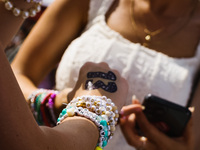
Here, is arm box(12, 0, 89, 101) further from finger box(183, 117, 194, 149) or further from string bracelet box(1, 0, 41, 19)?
finger box(183, 117, 194, 149)

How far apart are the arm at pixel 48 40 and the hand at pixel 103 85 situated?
369mm

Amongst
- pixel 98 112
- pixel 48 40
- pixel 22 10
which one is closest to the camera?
pixel 98 112

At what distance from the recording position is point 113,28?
3.23ft

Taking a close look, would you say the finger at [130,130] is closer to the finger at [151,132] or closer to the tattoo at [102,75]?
the finger at [151,132]

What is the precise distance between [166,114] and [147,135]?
112 millimetres

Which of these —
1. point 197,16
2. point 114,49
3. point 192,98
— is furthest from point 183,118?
point 197,16

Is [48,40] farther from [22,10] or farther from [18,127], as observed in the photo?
[18,127]

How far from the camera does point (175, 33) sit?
102 centimetres

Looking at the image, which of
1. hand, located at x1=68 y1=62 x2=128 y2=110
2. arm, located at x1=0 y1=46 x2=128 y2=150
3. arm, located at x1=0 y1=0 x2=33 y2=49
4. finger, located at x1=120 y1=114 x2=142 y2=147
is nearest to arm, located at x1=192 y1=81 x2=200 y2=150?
finger, located at x1=120 y1=114 x2=142 y2=147

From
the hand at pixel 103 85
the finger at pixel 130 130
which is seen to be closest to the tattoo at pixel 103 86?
the hand at pixel 103 85

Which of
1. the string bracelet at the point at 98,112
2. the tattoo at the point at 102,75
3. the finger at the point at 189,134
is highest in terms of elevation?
the tattoo at the point at 102,75

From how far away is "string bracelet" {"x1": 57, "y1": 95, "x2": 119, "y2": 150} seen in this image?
41 cm

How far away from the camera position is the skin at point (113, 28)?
2.90 feet

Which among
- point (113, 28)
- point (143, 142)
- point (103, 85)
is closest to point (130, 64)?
point (113, 28)
